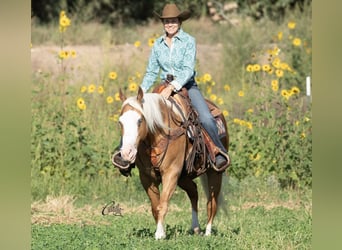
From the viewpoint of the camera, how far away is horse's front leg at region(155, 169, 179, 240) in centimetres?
717

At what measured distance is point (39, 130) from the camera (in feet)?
38.9

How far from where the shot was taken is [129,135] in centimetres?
655

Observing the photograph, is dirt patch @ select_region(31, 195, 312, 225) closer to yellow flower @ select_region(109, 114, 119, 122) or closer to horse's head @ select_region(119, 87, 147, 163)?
yellow flower @ select_region(109, 114, 119, 122)

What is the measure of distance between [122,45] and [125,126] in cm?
1484

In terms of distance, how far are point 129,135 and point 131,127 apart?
0.07 m

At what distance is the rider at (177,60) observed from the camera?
768 centimetres

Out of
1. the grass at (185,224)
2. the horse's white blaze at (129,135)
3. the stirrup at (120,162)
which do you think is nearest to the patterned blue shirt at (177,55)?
the stirrup at (120,162)

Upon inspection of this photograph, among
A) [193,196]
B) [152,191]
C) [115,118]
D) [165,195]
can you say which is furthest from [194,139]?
[115,118]

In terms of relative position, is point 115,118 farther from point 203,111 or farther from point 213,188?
point 203,111

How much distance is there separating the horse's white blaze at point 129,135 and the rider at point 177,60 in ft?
3.34

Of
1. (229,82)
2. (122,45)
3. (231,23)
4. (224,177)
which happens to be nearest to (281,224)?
(224,177)

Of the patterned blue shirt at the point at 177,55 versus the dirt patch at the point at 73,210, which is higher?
the patterned blue shirt at the point at 177,55

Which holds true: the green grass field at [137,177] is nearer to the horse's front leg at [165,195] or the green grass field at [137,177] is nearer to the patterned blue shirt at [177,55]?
the horse's front leg at [165,195]
